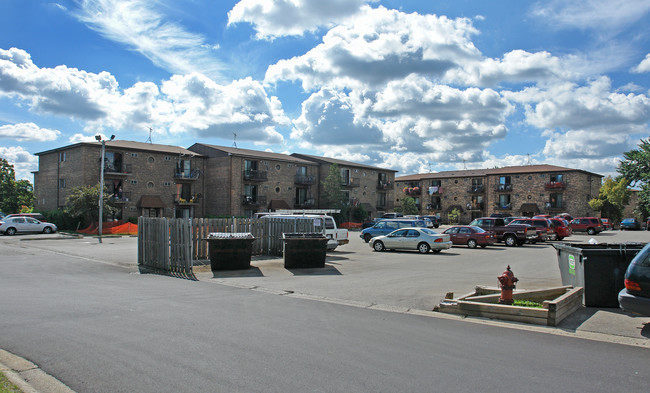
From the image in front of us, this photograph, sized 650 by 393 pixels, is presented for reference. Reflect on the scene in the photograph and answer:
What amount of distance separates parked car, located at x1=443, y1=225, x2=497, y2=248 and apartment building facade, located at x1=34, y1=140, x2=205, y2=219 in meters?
29.8

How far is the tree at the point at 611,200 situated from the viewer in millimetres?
58938

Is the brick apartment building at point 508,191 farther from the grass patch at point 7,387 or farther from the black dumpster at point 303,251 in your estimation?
the grass patch at point 7,387

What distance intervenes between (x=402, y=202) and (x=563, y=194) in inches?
839

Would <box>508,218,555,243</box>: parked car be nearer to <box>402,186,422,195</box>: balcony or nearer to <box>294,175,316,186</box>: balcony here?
<box>294,175,316,186</box>: balcony

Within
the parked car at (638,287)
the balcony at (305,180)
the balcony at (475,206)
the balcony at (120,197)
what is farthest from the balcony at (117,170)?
the balcony at (475,206)

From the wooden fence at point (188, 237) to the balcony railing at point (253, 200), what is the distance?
101ft

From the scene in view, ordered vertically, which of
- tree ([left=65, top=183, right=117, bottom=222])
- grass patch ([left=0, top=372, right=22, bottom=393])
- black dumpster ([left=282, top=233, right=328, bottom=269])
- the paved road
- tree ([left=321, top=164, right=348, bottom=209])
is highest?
tree ([left=321, top=164, right=348, bottom=209])

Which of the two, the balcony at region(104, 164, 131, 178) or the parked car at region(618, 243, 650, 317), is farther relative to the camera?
the balcony at region(104, 164, 131, 178)

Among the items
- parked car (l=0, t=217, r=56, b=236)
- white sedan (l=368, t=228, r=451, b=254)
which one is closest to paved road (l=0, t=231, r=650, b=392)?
white sedan (l=368, t=228, r=451, b=254)

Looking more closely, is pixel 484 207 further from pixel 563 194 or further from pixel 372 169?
pixel 372 169

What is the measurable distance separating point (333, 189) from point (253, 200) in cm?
1038

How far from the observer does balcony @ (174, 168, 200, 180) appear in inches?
1867

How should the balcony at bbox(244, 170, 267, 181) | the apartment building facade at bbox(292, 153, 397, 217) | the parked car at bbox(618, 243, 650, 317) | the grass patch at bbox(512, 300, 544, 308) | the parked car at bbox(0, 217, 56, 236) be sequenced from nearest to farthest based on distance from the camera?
1. the parked car at bbox(618, 243, 650, 317)
2. the grass patch at bbox(512, 300, 544, 308)
3. the parked car at bbox(0, 217, 56, 236)
4. the balcony at bbox(244, 170, 267, 181)
5. the apartment building facade at bbox(292, 153, 397, 217)

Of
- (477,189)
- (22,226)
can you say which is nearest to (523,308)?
(22,226)
